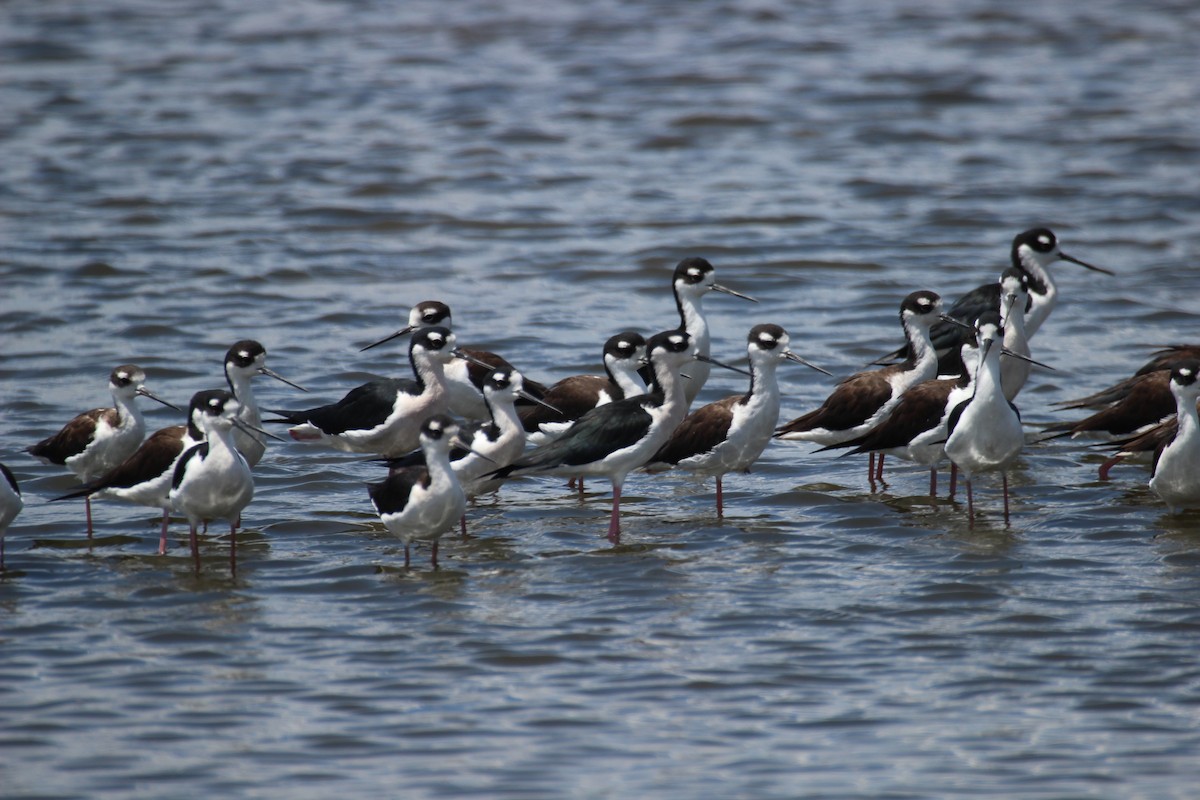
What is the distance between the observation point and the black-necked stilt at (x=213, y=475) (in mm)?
10070

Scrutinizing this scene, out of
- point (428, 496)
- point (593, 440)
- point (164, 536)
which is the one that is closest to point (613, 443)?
point (593, 440)

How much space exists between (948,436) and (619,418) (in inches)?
87.4

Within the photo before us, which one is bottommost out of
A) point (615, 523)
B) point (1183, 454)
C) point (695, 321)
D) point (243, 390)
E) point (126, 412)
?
point (615, 523)

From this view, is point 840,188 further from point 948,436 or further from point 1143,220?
point 948,436

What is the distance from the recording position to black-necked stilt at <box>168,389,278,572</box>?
1007 centimetres

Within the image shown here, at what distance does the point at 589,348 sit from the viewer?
1575 centimetres

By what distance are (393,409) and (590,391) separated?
1542 millimetres

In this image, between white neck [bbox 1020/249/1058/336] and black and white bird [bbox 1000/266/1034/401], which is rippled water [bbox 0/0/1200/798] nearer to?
white neck [bbox 1020/249/1058/336]

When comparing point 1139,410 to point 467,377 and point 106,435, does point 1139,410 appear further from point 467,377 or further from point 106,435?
point 106,435

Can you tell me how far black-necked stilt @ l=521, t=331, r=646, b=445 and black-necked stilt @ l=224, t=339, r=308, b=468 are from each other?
1.99m

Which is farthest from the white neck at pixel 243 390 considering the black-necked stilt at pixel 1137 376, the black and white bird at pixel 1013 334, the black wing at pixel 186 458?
the black-necked stilt at pixel 1137 376

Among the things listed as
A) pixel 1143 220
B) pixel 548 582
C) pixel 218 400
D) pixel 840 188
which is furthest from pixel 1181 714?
pixel 840 188

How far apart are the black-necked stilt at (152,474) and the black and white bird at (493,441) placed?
1.41 meters

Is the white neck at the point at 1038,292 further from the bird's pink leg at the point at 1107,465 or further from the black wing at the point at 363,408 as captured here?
the black wing at the point at 363,408
